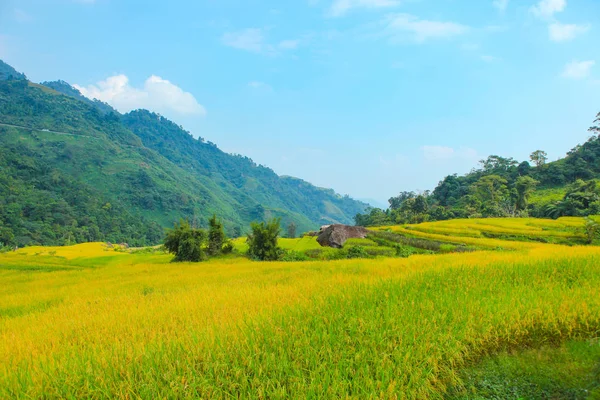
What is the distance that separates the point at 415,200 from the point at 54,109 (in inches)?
6667

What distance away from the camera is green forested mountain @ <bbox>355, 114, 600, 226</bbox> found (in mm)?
37469

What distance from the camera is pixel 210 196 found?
151500mm

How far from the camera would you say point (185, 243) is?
804 inches

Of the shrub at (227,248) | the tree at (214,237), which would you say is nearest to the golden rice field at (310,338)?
the tree at (214,237)

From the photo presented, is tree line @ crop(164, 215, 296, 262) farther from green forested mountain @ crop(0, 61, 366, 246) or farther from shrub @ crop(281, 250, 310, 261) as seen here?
green forested mountain @ crop(0, 61, 366, 246)

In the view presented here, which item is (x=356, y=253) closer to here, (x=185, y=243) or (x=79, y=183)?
(x=185, y=243)

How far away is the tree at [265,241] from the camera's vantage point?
21.6 m

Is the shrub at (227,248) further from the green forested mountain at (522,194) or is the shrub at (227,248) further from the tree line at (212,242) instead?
the green forested mountain at (522,194)

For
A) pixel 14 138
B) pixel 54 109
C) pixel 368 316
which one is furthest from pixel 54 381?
pixel 54 109

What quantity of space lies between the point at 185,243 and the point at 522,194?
4827 centimetres

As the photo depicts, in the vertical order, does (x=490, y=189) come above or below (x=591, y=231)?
above

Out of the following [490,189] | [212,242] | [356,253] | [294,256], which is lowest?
[294,256]

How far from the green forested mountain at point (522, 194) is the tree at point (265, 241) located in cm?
3367

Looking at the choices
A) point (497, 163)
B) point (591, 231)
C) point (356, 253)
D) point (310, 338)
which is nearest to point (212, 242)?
point (356, 253)
